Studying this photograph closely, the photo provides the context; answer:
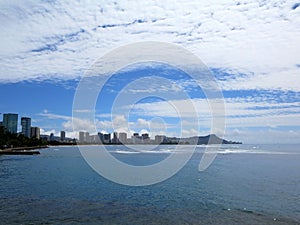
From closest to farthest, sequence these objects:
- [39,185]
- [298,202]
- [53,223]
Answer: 1. [53,223]
2. [298,202]
3. [39,185]

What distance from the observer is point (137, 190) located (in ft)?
112

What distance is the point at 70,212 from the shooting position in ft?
75.3

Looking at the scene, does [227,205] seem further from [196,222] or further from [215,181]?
[215,181]

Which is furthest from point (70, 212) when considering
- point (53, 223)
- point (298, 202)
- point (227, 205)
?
point (298, 202)

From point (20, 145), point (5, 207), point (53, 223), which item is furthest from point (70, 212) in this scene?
point (20, 145)

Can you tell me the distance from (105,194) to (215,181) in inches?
630

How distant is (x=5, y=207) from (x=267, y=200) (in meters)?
20.3

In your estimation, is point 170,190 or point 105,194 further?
point 170,190

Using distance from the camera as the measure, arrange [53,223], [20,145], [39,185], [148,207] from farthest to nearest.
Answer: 1. [20,145]
2. [39,185]
3. [148,207]
4. [53,223]

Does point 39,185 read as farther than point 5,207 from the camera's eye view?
Yes

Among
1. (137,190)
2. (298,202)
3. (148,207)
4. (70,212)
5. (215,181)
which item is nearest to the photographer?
(70,212)

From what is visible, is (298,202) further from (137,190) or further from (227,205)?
(137,190)

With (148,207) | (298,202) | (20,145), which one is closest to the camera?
(148,207)

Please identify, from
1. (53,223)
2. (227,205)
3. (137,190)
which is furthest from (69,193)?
(227,205)
